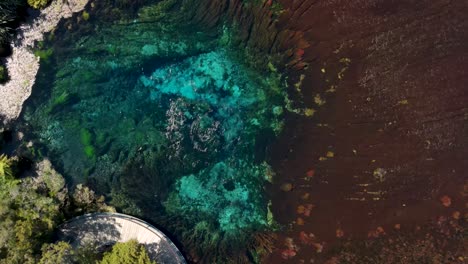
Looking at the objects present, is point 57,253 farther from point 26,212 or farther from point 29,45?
point 29,45

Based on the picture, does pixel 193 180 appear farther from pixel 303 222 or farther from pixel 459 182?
pixel 459 182

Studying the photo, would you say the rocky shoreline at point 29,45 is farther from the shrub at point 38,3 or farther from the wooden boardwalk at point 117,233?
the wooden boardwalk at point 117,233

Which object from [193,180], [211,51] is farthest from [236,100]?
[193,180]

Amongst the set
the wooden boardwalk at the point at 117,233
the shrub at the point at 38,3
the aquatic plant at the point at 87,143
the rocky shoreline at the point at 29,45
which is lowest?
the wooden boardwalk at the point at 117,233

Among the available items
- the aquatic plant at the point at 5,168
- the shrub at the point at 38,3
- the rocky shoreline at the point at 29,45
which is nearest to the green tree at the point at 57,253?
the aquatic plant at the point at 5,168

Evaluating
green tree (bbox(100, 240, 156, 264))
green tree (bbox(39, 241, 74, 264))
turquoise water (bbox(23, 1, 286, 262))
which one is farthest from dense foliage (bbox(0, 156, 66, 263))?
green tree (bbox(100, 240, 156, 264))

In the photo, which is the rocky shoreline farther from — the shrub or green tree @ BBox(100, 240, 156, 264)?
green tree @ BBox(100, 240, 156, 264)

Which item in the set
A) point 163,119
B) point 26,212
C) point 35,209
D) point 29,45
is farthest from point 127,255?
point 29,45
